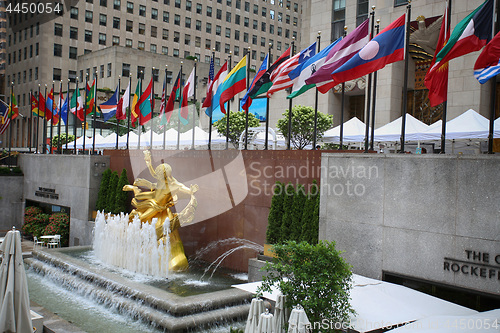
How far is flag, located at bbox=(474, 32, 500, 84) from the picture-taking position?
7.95 meters

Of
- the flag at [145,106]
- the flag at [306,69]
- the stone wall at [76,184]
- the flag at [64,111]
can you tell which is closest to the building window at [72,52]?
the stone wall at [76,184]

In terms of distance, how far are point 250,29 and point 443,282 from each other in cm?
7066

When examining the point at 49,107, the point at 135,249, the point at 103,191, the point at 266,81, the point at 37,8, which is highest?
the point at 37,8

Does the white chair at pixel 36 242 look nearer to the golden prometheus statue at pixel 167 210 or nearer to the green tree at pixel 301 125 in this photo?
the golden prometheus statue at pixel 167 210

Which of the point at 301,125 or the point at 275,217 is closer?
the point at 275,217

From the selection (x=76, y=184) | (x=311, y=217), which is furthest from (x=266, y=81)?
(x=76, y=184)

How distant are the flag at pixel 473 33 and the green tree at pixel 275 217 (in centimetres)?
592

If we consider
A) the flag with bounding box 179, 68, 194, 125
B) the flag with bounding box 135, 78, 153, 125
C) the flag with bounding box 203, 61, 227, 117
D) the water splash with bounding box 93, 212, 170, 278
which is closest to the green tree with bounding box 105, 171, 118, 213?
the flag with bounding box 135, 78, 153, 125

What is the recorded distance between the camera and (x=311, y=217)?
11836mm

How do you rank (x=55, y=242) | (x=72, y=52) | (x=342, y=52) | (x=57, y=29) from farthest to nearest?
(x=72, y=52) → (x=57, y=29) → (x=55, y=242) → (x=342, y=52)

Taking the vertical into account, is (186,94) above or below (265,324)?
above

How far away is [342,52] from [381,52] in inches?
43.7

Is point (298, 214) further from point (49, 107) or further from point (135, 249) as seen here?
point (49, 107)

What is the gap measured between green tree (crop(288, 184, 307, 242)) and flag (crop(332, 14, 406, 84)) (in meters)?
3.61
